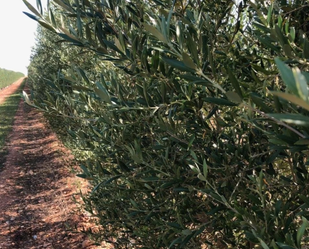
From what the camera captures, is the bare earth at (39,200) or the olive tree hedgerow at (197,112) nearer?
the olive tree hedgerow at (197,112)

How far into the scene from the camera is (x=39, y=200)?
27.9 ft

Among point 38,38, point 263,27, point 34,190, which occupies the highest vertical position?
point 38,38

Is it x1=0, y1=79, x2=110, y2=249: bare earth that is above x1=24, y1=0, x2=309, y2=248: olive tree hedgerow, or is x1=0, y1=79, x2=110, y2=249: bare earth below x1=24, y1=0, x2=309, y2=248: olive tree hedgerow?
below

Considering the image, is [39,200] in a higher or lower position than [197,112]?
lower

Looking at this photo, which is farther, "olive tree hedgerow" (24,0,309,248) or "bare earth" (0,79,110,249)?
"bare earth" (0,79,110,249)

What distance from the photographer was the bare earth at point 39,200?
21.4 feet

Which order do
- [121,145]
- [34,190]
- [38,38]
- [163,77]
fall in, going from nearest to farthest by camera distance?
[163,77] → [121,145] → [34,190] → [38,38]

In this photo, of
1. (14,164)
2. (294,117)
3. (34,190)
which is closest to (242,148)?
(294,117)

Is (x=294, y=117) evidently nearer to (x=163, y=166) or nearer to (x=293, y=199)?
(x=163, y=166)

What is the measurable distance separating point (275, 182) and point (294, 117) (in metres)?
1.58

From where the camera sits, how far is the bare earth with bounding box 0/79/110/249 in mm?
6520

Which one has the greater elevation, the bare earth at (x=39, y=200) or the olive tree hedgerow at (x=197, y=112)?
the olive tree hedgerow at (x=197, y=112)

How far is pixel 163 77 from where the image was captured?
1.76 metres

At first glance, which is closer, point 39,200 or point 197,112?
point 197,112
